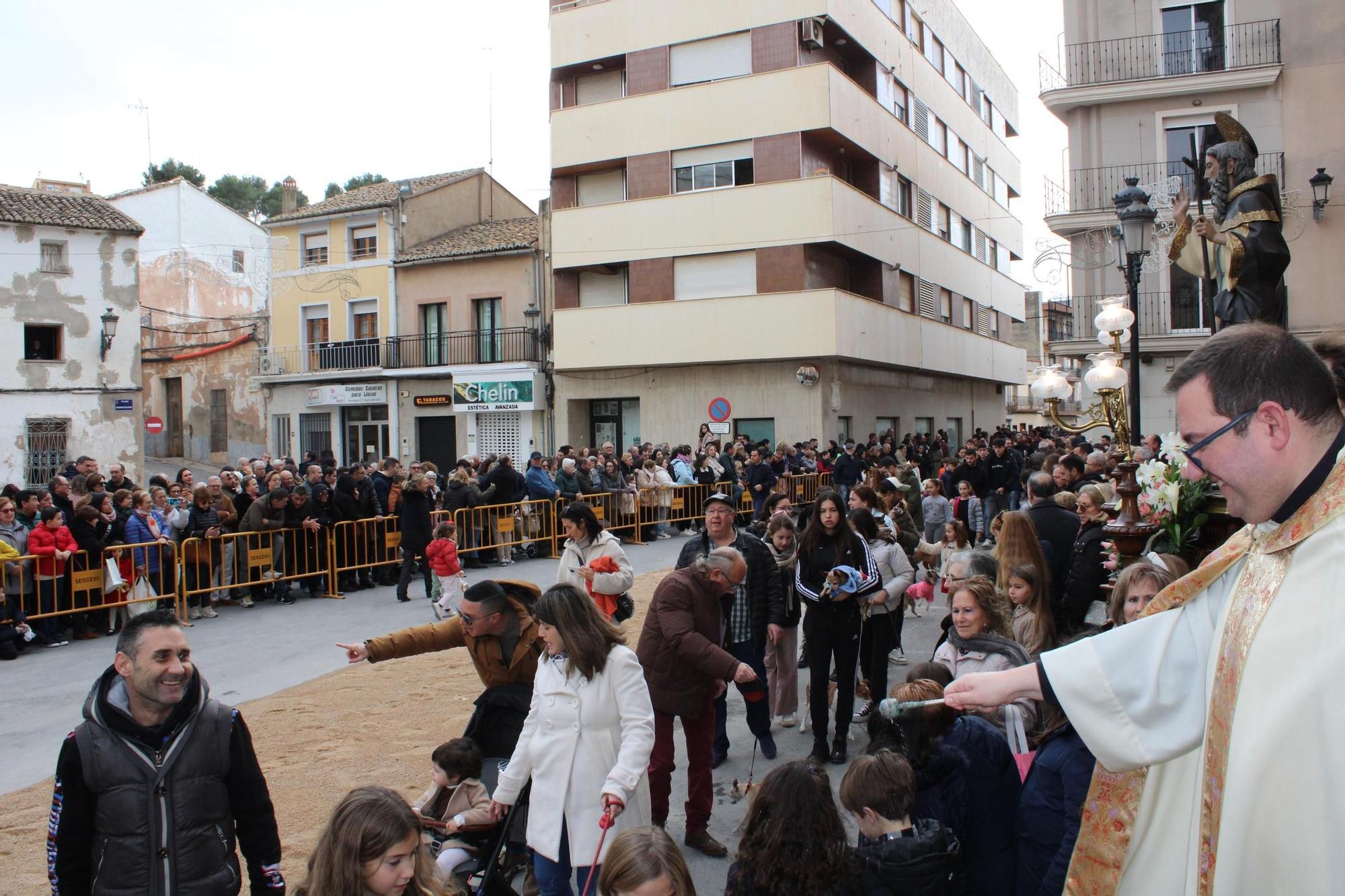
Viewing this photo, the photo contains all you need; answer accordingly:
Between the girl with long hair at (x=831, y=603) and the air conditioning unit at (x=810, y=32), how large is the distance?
865 inches

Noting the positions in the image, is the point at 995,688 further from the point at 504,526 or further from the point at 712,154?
the point at 712,154

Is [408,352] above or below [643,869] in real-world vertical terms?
above

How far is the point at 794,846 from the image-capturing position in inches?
127

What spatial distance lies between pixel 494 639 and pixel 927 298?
101ft

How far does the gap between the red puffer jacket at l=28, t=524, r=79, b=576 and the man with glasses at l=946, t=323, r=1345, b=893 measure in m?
11.0

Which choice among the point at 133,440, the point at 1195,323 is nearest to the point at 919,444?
the point at 1195,323


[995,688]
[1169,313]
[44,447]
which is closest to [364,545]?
[995,688]

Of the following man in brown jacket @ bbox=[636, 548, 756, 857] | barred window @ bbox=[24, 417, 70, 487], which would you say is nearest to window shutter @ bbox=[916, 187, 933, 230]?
barred window @ bbox=[24, 417, 70, 487]

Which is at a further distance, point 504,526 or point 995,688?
point 504,526

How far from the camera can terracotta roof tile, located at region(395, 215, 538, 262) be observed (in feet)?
103

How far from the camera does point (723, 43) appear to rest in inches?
1075

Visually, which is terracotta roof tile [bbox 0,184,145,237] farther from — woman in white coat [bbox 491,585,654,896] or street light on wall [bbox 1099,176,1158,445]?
woman in white coat [bbox 491,585,654,896]

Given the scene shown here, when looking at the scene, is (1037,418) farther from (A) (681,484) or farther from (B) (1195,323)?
(A) (681,484)

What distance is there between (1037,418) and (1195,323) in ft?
142
